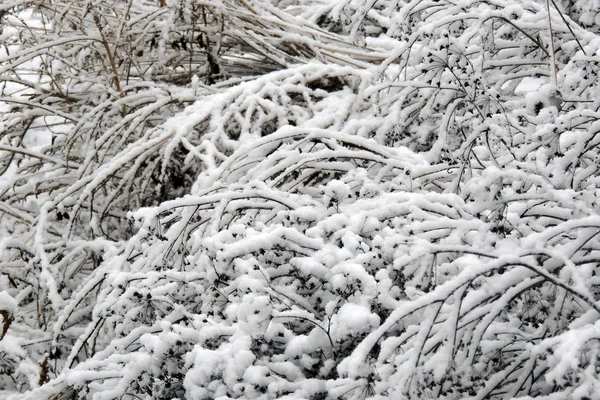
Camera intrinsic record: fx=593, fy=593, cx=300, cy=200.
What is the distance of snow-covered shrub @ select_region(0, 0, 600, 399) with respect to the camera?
1.33 meters

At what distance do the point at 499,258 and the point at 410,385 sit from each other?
12.9 inches

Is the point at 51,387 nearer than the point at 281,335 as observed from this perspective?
No

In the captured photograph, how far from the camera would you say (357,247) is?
1.63 meters

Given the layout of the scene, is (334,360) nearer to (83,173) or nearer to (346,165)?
(346,165)

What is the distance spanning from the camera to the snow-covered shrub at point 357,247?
1.33 metres

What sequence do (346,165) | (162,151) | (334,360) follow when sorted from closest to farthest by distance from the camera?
(334,360), (346,165), (162,151)

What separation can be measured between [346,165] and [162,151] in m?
1.20

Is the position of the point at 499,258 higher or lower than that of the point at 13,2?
lower

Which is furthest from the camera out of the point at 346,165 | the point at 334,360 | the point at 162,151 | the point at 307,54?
the point at 307,54

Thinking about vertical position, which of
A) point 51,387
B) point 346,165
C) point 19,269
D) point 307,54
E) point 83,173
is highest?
point 307,54

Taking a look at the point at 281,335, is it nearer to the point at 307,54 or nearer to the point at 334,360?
the point at 334,360

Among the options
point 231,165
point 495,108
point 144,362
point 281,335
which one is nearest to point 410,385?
point 281,335

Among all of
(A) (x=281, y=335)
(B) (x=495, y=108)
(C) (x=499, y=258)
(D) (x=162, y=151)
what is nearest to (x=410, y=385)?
(C) (x=499, y=258)

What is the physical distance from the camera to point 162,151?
10.3 ft
